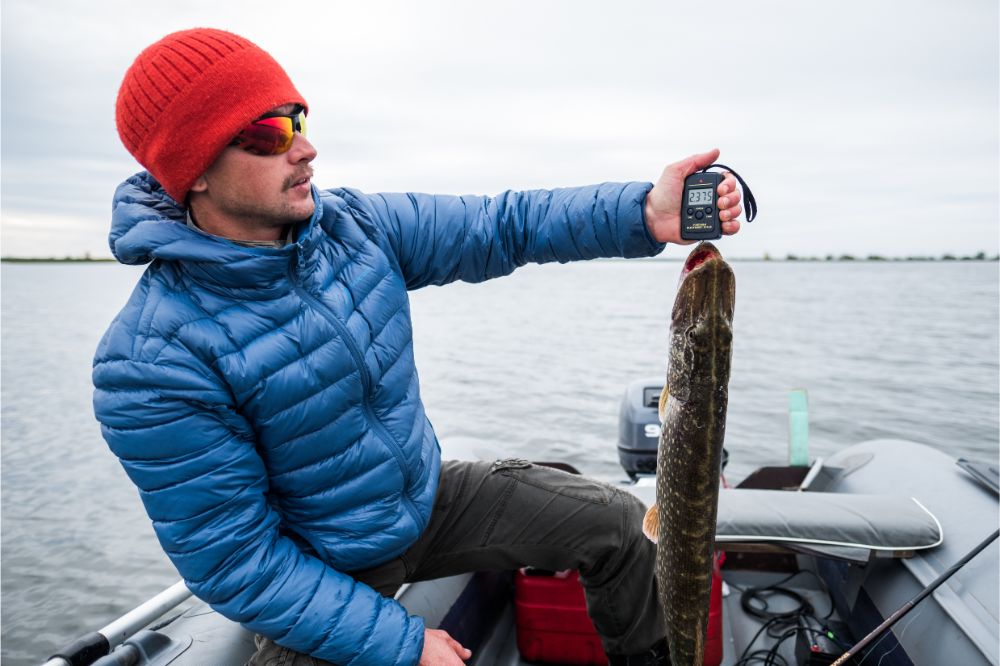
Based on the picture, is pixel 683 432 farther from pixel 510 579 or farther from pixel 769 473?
pixel 769 473

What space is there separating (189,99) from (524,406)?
11.3m

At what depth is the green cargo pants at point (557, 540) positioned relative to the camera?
2643mm

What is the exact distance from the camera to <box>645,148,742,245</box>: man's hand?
2035mm

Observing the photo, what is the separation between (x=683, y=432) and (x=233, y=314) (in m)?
1.43

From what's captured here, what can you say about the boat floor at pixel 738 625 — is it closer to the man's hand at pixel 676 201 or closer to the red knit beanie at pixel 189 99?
the man's hand at pixel 676 201

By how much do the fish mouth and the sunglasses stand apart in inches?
52.9

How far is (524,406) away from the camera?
42.9ft

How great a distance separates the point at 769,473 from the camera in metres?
4.84

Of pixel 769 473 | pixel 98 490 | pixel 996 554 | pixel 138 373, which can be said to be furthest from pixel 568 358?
pixel 138 373

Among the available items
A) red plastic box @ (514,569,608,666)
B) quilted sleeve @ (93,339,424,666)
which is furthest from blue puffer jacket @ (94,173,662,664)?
red plastic box @ (514,569,608,666)

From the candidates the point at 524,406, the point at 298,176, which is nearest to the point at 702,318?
the point at 298,176

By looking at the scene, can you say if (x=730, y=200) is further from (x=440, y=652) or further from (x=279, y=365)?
(x=440, y=652)

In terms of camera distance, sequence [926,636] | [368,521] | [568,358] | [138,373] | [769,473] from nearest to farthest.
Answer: [138,373], [368,521], [926,636], [769,473], [568,358]

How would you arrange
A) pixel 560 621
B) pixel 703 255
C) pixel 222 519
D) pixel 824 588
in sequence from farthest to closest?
1. pixel 824 588
2. pixel 560 621
3. pixel 222 519
4. pixel 703 255
